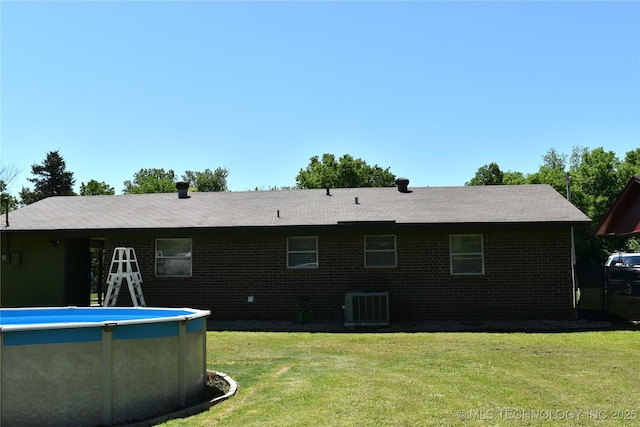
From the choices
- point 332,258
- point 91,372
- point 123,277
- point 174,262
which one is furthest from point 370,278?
Result: point 91,372

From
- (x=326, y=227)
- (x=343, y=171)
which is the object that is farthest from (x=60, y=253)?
(x=343, y=171)

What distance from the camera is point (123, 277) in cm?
1552

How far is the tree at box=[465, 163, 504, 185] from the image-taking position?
66.9 m

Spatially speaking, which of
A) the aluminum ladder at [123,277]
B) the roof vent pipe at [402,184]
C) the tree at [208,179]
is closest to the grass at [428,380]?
the aluminum ladder at [123,277]

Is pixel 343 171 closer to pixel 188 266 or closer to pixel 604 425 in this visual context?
pixel 188 266

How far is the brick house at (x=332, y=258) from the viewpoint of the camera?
1511 cm

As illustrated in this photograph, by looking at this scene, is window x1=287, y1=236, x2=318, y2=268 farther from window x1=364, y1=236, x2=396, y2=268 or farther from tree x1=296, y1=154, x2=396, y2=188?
tree x1=296, y1=154, x2=396, y2=188

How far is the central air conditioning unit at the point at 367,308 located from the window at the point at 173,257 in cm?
466

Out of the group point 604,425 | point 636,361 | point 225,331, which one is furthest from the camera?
point 225,331

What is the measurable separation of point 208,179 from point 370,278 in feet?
264

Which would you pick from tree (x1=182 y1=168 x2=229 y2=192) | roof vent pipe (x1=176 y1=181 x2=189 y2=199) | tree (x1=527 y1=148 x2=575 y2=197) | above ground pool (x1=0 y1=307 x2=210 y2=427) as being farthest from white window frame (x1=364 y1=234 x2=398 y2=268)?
tree (x1=182 y1=168 x2=229 y2=192)

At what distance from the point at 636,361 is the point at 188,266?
1099cm

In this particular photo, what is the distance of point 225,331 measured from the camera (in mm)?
14078

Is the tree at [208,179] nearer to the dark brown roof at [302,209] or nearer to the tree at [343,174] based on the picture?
the tree at [343,174]
